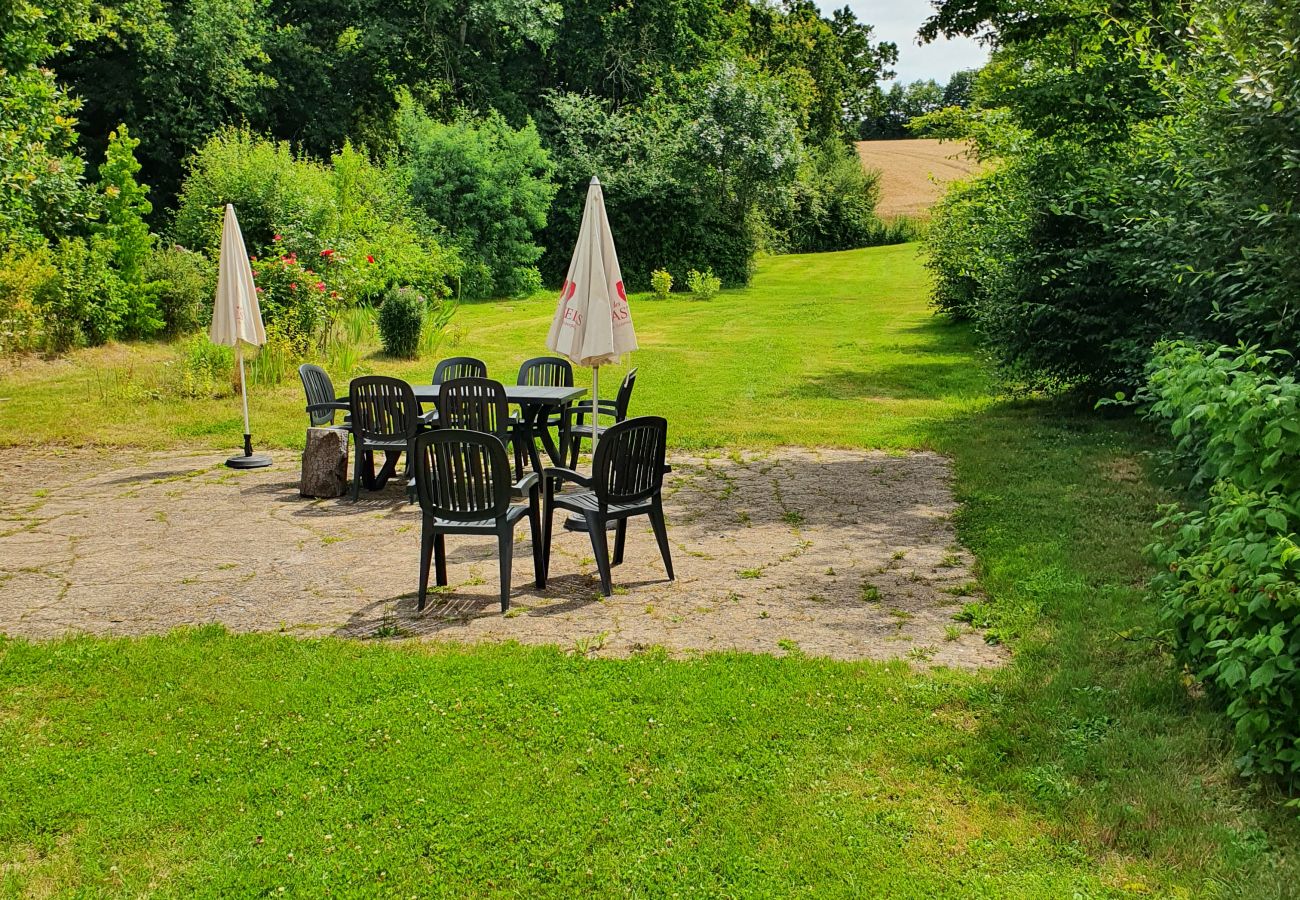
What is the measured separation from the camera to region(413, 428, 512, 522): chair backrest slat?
5402 mm

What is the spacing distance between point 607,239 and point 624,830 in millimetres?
3914

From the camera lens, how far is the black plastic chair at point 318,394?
8609mm

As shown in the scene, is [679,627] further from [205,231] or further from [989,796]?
[205,231]

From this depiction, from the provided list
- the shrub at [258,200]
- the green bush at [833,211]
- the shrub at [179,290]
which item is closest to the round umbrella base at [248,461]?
the shrub at [258,200]

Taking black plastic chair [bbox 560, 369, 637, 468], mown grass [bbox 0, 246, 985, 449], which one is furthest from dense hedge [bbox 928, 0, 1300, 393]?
black plastic chair [bbox 560, 369, 637, 468]

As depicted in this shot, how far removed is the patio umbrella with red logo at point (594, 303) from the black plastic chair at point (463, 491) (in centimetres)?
86

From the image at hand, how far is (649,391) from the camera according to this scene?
43.5 feet

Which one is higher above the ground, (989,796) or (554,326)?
(554,326)

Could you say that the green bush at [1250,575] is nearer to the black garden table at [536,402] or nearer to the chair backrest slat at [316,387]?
the black garden table at [536,402]

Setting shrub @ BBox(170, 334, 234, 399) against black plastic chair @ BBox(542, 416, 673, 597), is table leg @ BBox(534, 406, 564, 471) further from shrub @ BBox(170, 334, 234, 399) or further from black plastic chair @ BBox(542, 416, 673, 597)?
shrub @ BBox(170, 334, 234, 399)

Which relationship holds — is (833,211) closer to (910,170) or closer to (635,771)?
(910,170)

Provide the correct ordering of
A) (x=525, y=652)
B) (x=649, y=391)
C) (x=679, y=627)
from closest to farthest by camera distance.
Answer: (x=525, y=652) → (x=679, y=627) → (x=649, y=391)

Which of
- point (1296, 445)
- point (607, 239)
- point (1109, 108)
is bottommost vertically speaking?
point (1296, 445)

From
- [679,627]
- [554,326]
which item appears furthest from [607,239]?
[679,627]
